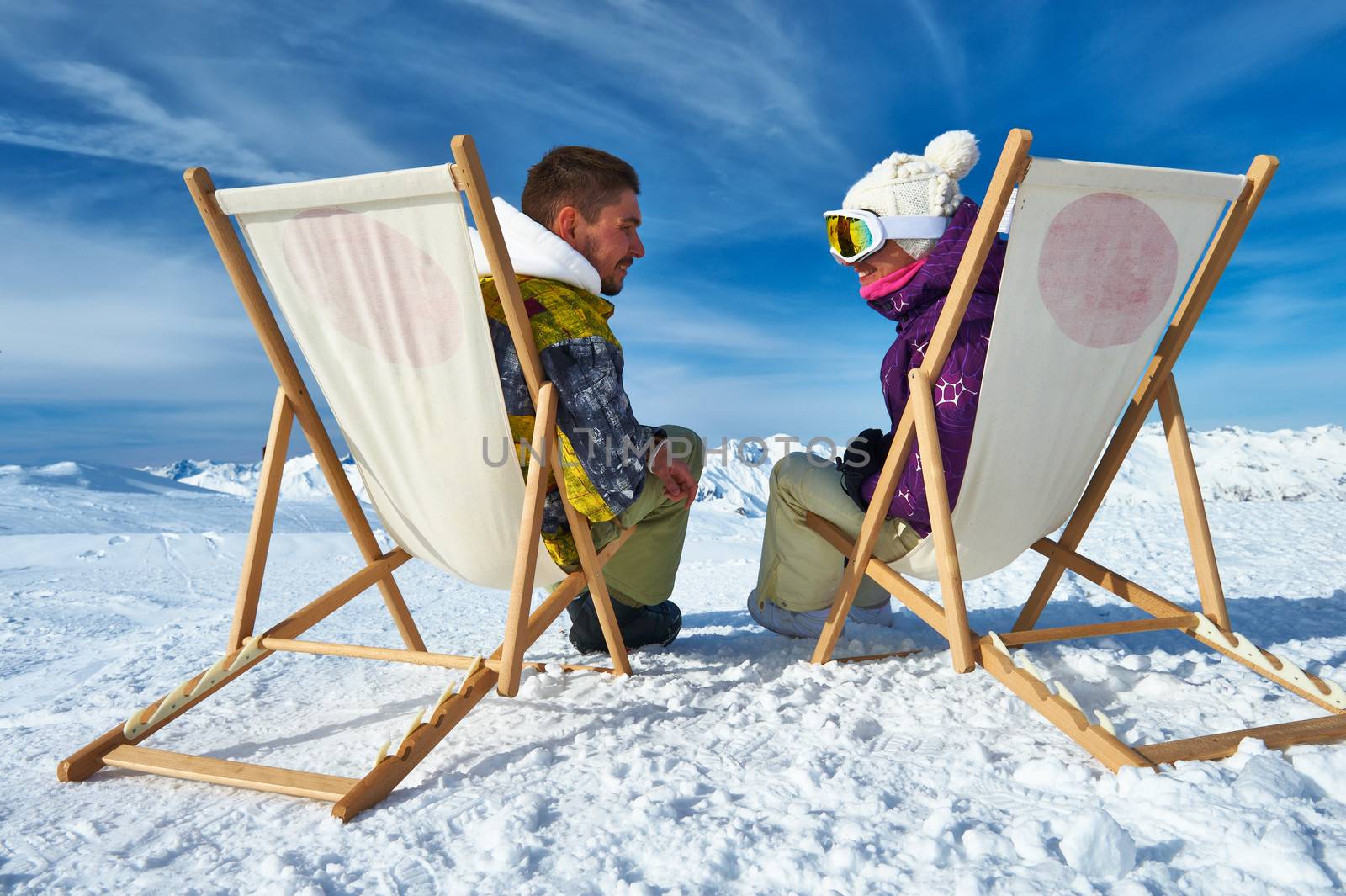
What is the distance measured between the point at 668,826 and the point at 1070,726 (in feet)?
3.42

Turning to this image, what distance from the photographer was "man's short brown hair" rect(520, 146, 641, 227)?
2.67m

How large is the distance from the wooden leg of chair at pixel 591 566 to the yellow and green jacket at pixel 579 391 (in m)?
0.04

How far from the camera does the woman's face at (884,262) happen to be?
2.77 metres

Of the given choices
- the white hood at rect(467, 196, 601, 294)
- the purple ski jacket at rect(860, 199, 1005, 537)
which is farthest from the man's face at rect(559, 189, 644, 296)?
the purple ski jacket at rect(860, 199, 1005, 537)

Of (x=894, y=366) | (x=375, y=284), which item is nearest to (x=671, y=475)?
(x=894, y=366)

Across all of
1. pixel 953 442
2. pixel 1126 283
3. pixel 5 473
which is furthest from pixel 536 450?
pixel 5 473

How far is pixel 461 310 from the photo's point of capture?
7.00 feet

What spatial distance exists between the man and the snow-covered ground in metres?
0.50

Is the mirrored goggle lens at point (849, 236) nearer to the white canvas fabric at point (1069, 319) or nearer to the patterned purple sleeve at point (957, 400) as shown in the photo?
the patterned purple sleeve at point (957, 400)

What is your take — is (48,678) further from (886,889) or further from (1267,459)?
(1267,459)

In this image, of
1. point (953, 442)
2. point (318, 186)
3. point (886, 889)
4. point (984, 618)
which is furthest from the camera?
point (984, 618)

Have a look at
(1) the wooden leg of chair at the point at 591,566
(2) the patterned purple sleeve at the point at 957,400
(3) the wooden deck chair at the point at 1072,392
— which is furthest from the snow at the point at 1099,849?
(1) the wooden leg of chair at the point at 591,566

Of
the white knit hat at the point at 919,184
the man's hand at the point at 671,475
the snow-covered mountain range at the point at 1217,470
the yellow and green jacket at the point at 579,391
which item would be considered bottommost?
the snow-covered mountain range at the point at 1217,470

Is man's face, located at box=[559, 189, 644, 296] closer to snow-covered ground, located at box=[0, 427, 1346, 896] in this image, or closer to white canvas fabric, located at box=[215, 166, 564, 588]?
white canvas fabric, located at box=[215, 166, 564, 588]
